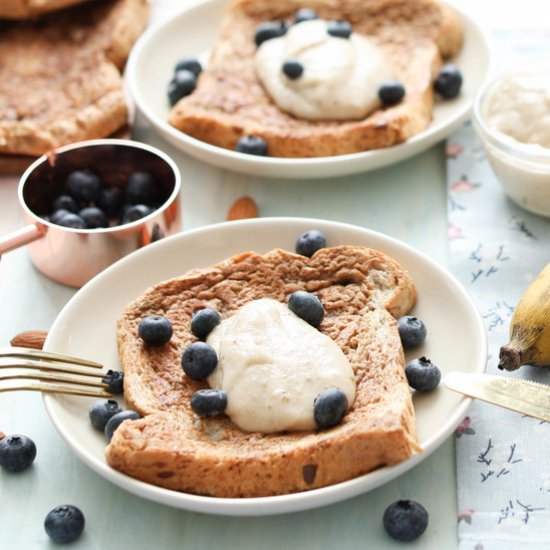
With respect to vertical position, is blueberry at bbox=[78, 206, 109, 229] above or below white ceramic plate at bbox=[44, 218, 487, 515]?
below

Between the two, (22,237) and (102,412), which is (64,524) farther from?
(22,237)

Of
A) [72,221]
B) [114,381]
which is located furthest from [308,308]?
[72,221]

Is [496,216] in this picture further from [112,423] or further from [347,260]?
[112,423]

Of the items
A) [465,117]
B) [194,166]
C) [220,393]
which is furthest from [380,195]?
[220,393]

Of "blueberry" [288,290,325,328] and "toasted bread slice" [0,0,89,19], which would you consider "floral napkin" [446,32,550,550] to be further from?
"toasted bread slice" [0,0,89,19]

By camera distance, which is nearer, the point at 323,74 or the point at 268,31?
the point at 323,74

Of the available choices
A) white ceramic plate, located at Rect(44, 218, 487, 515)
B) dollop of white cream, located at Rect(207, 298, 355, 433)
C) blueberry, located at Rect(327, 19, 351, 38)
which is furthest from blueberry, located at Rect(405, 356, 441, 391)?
blueberry, located at Rect(327, 19, 351, 38)
